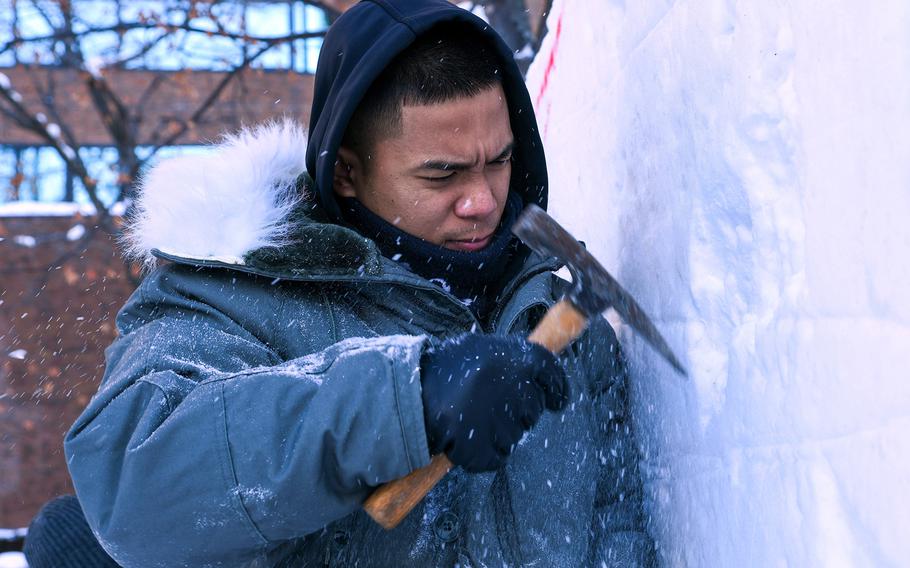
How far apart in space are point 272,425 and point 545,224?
595 mm

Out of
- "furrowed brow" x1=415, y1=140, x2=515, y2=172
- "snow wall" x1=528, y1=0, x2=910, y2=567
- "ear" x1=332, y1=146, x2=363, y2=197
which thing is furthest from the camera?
"ear" x1=332, y1=146, x2=363, y2=197

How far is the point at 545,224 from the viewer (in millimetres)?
1701

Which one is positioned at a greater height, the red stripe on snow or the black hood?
the black hood

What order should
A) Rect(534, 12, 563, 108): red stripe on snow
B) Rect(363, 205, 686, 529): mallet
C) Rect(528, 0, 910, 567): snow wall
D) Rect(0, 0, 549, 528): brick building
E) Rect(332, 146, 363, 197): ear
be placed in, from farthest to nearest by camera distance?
Rect(0, 0, 549, 528): brick building
Rect(534, 12, 563, 108): red stripe on snow
Rect(332, 146, 363, 197): ear
Rect(363, 205, 686, 529): mallet
Rect(528, 0, 910, 567): snow wall

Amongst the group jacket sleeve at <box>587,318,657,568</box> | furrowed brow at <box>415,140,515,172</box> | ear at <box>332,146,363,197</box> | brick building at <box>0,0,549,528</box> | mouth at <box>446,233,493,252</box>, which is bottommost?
brick building at <box>0,0,549,528</box>

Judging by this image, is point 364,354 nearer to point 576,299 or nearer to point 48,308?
point 576,299

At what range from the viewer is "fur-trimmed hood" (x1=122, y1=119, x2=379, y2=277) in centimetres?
176

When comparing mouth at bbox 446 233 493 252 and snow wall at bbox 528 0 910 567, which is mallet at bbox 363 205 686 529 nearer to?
snow wall at bbox 528 0 910 567

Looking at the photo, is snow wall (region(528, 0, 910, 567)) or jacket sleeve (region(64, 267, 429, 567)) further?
jacket sleeve (region(64, 267, 429, 567))

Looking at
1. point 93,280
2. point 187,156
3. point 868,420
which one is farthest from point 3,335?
point 868,420

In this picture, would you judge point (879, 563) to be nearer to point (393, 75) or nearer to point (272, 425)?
point (272, 425)

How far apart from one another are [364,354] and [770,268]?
599 mm

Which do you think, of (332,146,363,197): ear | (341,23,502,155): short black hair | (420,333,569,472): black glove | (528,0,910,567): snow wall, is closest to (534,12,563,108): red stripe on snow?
(528,0,910,567): snow wall

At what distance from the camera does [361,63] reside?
1.94 m
